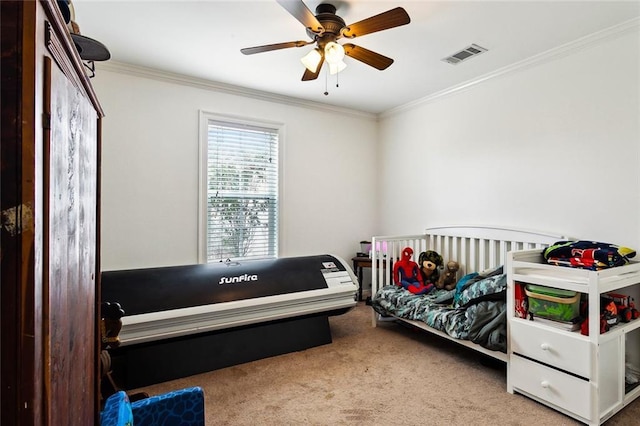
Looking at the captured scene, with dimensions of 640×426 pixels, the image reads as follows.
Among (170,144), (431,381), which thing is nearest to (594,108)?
(431,381)

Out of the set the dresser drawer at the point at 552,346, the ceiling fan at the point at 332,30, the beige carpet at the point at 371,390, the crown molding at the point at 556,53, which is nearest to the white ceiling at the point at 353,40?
the crown molding at the point at 556,53

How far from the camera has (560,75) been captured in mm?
2641

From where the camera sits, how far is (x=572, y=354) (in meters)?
1.82

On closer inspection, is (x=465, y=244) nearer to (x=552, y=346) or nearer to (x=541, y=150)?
(x=541, y=150)

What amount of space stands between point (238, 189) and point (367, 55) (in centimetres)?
201

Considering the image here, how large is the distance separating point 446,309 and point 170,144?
2909 millimetres

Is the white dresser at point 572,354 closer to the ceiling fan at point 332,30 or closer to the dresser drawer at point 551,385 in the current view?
the dresser drawer at point 551,385

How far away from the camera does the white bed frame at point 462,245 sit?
9.20 feet

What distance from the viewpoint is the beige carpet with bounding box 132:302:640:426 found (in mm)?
1870

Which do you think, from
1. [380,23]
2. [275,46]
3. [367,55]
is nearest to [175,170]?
[275,46]

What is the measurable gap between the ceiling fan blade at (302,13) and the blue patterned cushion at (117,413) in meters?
1.82

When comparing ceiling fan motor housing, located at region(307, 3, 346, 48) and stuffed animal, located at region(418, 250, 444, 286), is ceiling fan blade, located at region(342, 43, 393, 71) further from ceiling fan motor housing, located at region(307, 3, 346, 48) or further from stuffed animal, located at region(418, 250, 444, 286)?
stuffed animal, located at region(418, 250, 444, 286)

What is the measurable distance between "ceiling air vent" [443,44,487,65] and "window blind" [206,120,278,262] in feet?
6.37

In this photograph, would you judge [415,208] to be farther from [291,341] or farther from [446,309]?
[291,341]
